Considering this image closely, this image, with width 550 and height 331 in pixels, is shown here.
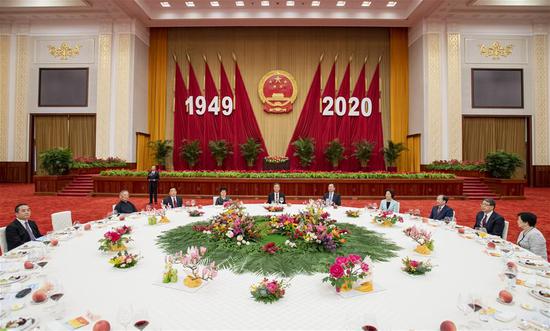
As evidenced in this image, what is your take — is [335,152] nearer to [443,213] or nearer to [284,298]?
[443,213]

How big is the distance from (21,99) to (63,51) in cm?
273

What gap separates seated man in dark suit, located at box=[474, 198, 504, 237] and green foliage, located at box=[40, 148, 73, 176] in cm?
1133

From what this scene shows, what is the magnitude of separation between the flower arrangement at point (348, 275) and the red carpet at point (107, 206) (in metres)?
4.65

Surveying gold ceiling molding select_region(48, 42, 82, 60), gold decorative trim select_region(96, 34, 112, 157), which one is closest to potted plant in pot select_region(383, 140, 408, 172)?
gold decorative trim select_region(96, 34, 112, 157)

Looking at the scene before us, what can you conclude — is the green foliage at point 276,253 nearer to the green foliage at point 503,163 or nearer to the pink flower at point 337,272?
the pink flower at point 337,272

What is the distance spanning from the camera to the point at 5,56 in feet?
44.2

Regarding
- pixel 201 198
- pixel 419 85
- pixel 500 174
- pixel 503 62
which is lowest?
pixel 201 198

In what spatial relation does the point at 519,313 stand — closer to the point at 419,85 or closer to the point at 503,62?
the point at 419,85

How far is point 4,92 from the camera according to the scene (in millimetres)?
13453

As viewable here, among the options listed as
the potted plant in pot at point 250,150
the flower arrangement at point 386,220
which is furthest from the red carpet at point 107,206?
the potted plant in pot at point 250,150

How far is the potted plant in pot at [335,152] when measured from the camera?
553 inches

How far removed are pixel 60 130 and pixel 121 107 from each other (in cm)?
332

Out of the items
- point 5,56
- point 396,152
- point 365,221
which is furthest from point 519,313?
point 5,56

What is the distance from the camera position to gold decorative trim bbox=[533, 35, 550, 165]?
1307cm
